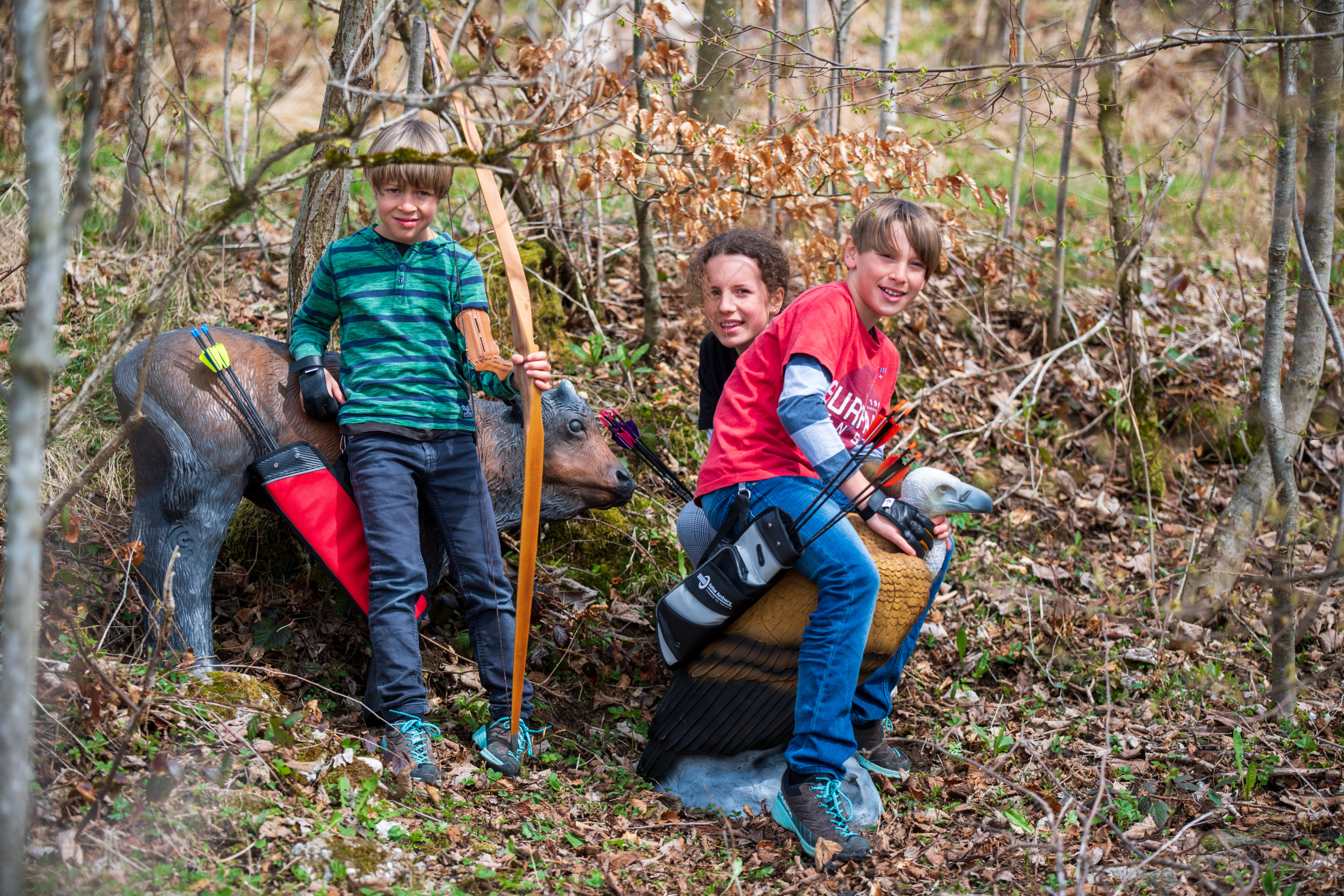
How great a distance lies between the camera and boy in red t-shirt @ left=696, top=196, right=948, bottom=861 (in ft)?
11.4

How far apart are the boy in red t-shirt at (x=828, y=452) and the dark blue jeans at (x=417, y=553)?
2.83 feet

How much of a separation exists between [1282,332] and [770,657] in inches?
105

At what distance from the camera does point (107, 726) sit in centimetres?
303

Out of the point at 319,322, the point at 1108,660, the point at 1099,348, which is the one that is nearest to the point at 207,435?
the point at 319,322

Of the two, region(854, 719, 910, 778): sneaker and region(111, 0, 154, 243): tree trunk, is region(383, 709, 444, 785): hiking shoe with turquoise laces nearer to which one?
region(854, 719, 910, 778): sneaker

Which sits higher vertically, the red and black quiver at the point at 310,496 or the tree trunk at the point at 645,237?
the tree trunk at the point at 645,237

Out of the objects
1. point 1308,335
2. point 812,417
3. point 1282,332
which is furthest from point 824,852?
point 1308,335

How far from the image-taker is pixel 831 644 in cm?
352

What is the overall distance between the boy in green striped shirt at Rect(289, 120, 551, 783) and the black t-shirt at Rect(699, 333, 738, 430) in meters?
0.96

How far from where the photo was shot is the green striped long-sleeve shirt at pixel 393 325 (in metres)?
3.76

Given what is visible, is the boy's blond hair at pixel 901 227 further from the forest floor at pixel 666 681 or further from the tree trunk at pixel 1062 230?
the tree trunk at pixel 1062 230

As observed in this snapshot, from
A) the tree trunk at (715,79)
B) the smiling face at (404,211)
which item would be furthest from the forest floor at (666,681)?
the smiling face at (404,211)

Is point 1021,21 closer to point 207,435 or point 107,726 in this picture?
point 207,435

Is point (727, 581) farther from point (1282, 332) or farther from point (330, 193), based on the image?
point (1282, 332)
